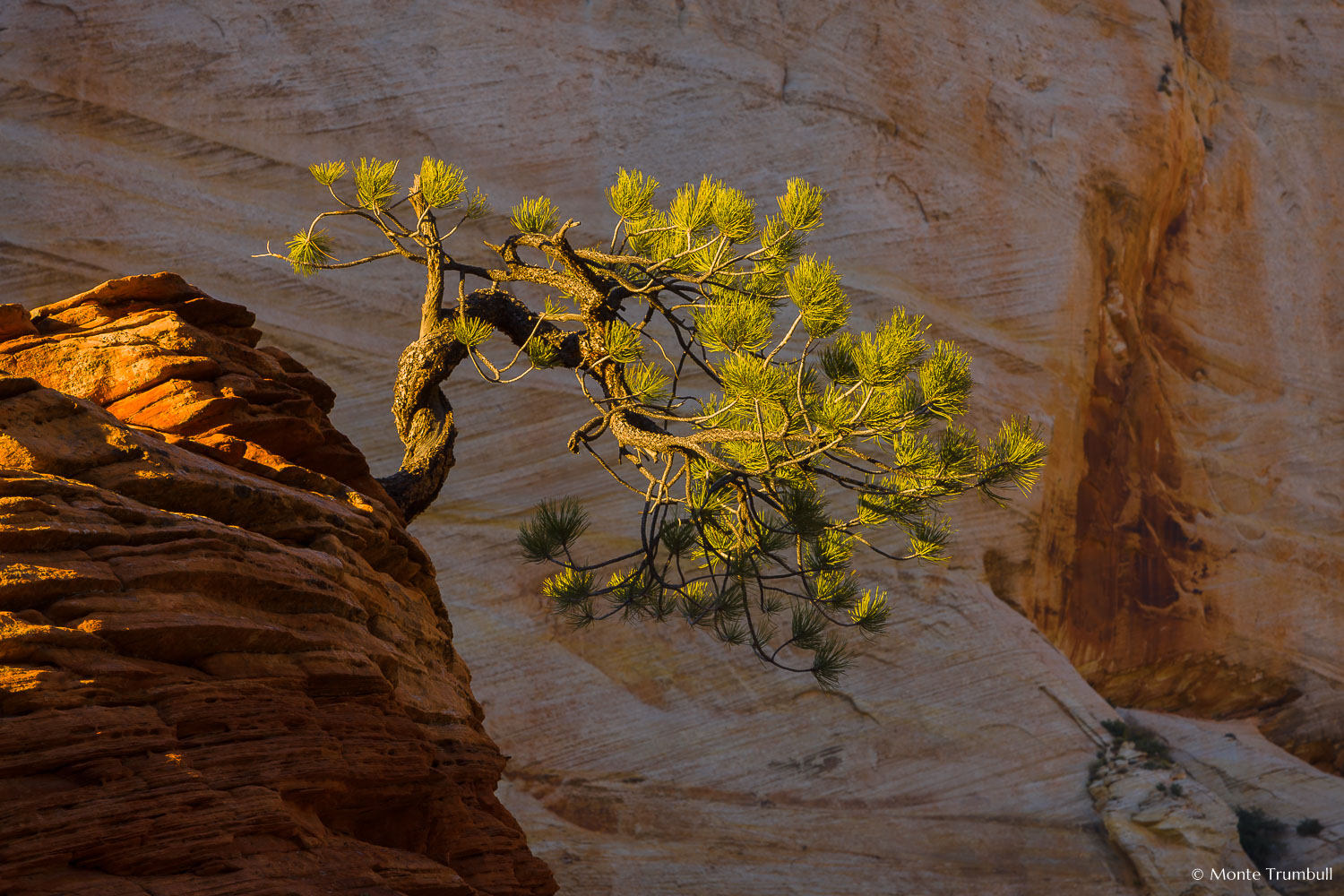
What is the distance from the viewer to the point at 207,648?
9.46 ft

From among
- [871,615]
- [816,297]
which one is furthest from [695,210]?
[871,615]

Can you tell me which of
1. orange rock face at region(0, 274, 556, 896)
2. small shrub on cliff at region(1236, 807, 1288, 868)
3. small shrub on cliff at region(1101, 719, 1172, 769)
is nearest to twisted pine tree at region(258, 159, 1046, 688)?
orange rock face at region(0, 274, 556, 896)

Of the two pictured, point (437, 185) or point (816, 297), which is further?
point (437, 185)

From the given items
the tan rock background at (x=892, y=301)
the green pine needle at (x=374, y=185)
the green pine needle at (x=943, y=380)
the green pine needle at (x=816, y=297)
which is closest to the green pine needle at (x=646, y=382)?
the green pine needle at (x=816, y=297)

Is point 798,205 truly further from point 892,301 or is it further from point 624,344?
point 892,301

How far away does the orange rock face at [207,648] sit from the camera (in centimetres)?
250

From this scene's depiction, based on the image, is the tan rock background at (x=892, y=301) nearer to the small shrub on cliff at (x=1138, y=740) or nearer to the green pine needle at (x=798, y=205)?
the small shrub on cliff at (x=1138, y=740)

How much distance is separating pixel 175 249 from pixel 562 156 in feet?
10.9

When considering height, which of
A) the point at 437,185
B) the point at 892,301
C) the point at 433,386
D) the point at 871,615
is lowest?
the point at 871,615

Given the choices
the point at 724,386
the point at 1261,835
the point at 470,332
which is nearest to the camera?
the point at 724,386

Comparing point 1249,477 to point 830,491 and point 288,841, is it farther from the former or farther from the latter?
point 288,841

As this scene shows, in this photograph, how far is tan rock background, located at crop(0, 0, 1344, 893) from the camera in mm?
8656

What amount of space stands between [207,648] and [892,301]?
27.3 feet

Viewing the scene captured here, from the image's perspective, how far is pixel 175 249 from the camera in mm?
9555
